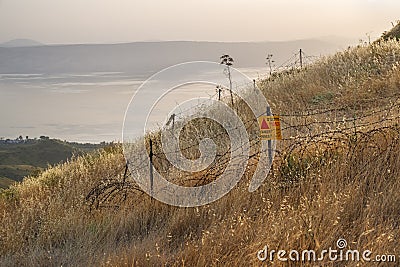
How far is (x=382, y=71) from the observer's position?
12.4 m

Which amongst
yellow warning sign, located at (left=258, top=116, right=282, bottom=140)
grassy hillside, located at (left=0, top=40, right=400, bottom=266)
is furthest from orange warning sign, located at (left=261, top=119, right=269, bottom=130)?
grassy hillside, located at (left=0, top=40, right=400, bottom=266)

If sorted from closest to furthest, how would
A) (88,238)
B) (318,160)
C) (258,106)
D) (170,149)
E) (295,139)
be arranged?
1. (88,238)
2. (318,160)
3. (295,139)
4. (170,149)
5. (258,106)

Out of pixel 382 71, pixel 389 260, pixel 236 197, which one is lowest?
pixel 389 260

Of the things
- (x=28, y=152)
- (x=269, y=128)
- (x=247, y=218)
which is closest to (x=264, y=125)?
(x=269, y=128)

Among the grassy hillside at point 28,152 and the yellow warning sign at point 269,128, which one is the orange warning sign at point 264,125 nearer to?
the yellow warning sign at point 269,128

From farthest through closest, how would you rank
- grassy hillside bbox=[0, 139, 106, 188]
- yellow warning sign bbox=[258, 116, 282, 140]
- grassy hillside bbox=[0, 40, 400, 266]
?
grassy hillside bbox=[0, 139, 106, 188] → yellow warning sign bbox=[258, 116, 282, 140] → grassy hillside bbox=[0, 40, 400, 266]

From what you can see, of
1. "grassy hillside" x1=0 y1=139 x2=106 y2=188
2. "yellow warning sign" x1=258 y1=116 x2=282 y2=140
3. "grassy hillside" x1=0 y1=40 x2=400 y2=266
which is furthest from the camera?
"grassy hillside" x1=0 y1=139 x2=106 y2=188

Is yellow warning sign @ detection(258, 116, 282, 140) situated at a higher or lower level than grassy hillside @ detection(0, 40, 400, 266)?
higher

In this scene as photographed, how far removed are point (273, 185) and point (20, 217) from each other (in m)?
3.08

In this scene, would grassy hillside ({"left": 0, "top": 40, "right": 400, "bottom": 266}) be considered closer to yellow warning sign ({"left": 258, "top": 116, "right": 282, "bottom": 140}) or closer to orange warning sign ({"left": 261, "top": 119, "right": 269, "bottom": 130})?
yellow warning sign ({"left": 258, "top": 116, "right": 282, "bottom": 140})

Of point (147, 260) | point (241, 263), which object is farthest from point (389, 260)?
point (147, 260)

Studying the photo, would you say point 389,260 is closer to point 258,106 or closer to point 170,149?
point 170,149

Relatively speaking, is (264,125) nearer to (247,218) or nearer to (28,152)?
(247,218)

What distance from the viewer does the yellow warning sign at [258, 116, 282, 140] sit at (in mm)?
5547
